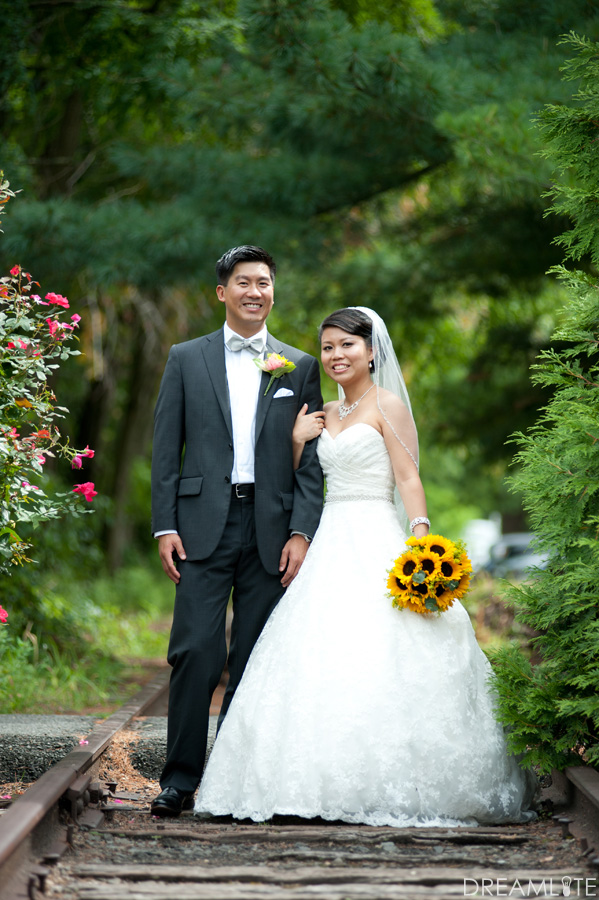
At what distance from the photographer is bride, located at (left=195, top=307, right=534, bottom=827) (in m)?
3.81

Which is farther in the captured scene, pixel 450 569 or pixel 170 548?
pixel 170 548

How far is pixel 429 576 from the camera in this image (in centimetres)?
406

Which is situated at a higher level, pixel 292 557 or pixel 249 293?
pixel 249 293

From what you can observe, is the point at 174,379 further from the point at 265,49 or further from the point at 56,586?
the point at 56,586

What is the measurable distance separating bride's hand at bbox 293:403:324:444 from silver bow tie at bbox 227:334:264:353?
0.37 m

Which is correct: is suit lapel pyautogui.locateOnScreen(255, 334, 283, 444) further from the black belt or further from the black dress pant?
the black dress pant

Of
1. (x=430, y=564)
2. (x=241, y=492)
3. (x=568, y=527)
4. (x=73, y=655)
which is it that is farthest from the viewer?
(x=73, y=655)

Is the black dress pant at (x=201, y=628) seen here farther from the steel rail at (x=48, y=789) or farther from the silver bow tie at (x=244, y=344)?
the silver bow tie at (x=244, y=344)

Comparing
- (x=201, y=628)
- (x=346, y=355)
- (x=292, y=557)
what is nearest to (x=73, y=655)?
(x=201, y=628)

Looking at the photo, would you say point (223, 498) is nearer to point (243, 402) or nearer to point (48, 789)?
point (243, 402)

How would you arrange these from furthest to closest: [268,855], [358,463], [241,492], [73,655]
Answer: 1. [73,655]
2. [358,463]
3. [241,492]
4. [268,855]

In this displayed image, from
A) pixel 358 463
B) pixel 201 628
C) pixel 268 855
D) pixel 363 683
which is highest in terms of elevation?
pixel 358 463

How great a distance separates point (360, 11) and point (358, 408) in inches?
248

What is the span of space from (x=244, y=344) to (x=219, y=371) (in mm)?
206
